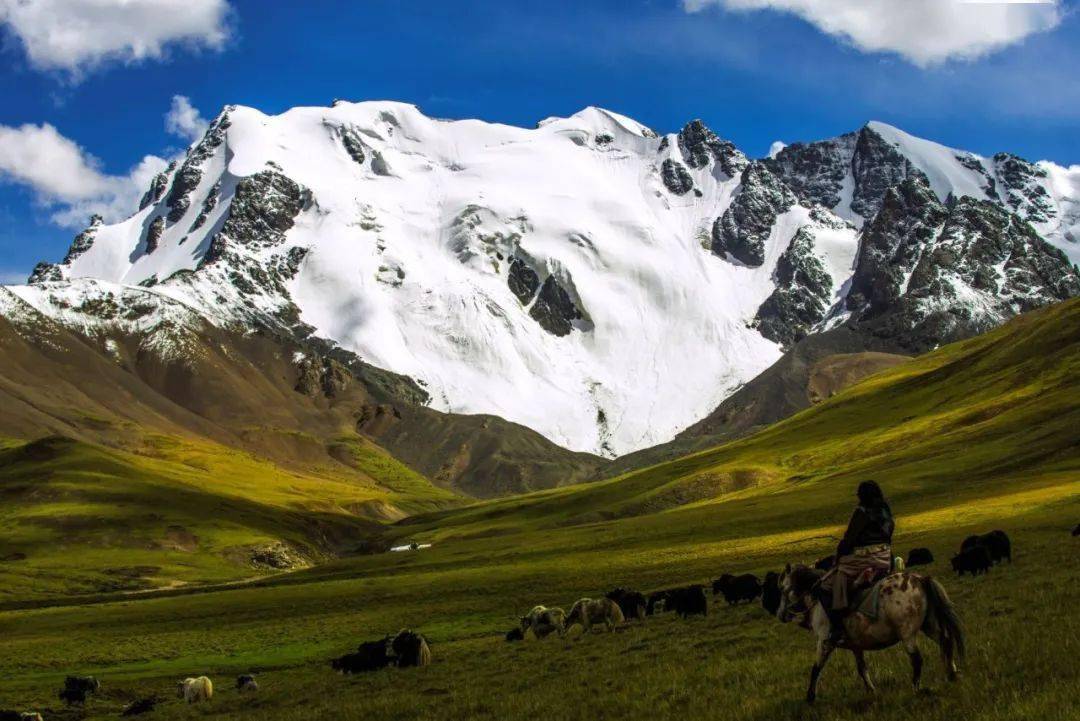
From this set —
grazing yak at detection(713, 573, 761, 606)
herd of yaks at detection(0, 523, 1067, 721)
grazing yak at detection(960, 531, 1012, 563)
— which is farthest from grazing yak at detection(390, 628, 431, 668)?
grazing yak at detection(960, 531, 1012, 563)

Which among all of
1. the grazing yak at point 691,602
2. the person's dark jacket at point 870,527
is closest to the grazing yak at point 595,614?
the grazing yak at point 691,602

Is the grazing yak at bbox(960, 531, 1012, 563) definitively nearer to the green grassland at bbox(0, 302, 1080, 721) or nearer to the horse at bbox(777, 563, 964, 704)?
the green grassland at bbox(0, 302, 1080, 721)

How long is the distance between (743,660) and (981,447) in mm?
97202

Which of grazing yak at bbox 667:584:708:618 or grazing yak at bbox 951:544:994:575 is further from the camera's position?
→ grazing yak at bbox 667:584:708:618

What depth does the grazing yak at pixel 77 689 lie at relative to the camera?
1721 inches

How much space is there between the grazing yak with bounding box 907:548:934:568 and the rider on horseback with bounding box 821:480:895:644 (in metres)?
31.6

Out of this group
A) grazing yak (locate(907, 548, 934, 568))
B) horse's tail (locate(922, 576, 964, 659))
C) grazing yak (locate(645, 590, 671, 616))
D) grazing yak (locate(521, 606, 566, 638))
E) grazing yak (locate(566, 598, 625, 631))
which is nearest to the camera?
horse's tail (locate(922, 576, 964, 659))

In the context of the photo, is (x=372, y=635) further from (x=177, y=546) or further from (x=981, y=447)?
(x=177, y=546)

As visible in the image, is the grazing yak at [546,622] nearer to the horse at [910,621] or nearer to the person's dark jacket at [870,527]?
the person's dark jacket at [870,527]

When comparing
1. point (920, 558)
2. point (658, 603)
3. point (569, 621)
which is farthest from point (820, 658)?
point (920, 558)

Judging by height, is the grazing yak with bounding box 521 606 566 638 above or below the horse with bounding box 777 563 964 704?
below

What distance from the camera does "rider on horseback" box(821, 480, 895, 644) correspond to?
59.4 feet

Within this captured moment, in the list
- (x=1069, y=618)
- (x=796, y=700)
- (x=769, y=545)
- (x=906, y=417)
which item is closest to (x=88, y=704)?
(x=796, y=700)

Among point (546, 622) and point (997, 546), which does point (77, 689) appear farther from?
point (997, 546)
